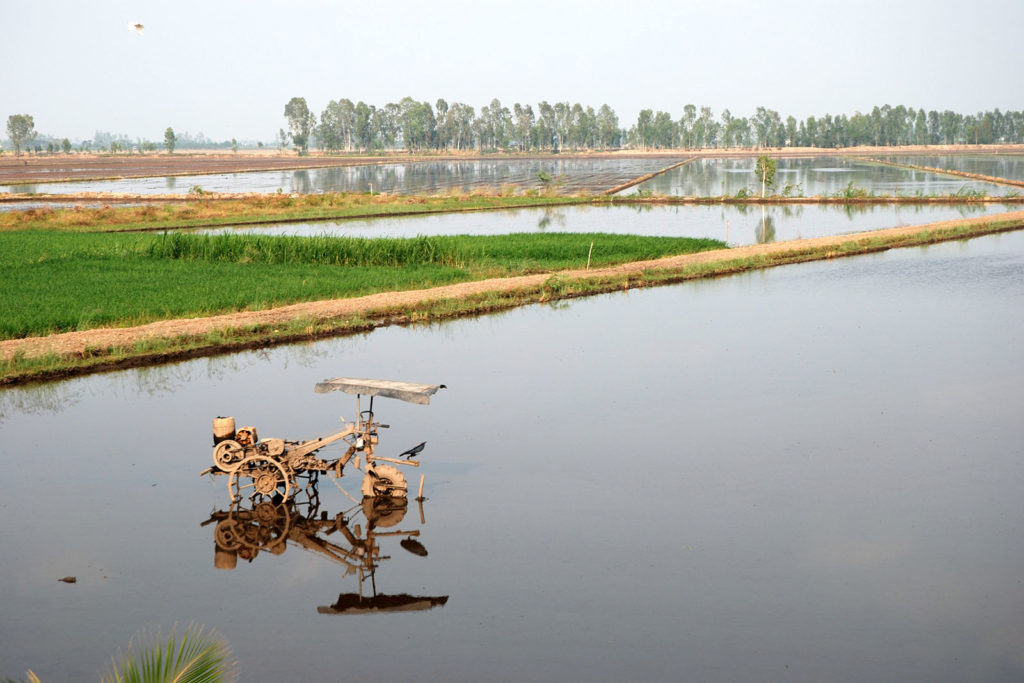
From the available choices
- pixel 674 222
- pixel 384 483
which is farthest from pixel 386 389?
pixel 674 222

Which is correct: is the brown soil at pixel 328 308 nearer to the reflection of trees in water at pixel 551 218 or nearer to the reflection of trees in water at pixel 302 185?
the reflection of trees in water at pixel 551 218

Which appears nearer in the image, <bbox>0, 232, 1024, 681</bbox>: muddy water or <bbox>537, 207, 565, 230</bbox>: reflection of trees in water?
<bbox>0, 232, 1024, 681</bbox>: muddy water

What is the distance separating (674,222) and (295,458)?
147ft

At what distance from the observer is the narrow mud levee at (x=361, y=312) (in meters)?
21.2

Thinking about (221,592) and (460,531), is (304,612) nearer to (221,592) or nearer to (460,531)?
(221,592)

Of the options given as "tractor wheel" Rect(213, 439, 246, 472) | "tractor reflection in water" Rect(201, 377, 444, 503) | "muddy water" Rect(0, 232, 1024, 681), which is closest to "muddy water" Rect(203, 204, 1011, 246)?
"muddy water" Rect(0, 232, 1024, 681)

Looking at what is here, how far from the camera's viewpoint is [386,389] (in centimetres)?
1264

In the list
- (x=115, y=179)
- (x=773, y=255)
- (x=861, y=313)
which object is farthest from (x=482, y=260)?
(x=115, y=179)

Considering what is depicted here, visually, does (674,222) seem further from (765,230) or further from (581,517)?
(581,517)

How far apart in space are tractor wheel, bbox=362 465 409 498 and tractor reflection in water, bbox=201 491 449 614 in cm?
8

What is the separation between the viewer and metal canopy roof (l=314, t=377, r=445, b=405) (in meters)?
12.5

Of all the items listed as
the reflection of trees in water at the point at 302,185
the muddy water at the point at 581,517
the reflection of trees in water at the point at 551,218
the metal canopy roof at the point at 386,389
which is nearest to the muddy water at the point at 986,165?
the reflection of trees in water at the point at 551,218

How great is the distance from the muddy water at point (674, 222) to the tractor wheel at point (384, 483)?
3370cm

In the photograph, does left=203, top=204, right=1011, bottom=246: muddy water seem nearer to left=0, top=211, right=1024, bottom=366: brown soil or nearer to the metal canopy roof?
left=0, top=211, right=1024, bottom=366: brown soil
